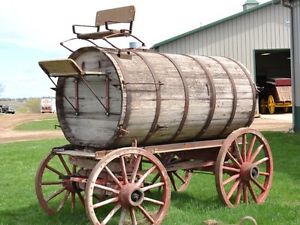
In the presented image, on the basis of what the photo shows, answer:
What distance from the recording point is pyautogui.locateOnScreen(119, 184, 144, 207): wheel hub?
5480 mm

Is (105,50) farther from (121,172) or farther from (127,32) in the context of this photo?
(121,172)

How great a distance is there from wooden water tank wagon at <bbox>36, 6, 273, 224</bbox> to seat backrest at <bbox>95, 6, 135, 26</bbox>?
0.02 m

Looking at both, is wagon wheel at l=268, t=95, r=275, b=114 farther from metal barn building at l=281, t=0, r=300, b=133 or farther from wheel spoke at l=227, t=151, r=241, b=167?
wheel spoke at l=227, t=151, r=241, b=167

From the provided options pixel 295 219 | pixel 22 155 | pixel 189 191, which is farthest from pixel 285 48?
pixel 295 219

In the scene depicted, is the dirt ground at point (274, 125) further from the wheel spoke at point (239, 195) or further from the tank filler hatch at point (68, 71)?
the tank filler hatch at point (68, 71)

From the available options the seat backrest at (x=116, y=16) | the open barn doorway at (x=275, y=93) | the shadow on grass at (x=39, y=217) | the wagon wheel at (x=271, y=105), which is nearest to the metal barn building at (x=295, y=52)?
the open barn doorway at (x=275, y=93)

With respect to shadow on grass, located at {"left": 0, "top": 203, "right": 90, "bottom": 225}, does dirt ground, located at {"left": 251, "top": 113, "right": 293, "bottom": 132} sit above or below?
above

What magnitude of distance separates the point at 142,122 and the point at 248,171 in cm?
192

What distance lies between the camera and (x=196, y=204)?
7.17 metres

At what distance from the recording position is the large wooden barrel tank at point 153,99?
5766mm

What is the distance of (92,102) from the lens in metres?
6.20

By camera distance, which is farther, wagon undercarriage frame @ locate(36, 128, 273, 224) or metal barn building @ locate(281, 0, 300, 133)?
metal barn building @ locate(281, 0, 300, 133)

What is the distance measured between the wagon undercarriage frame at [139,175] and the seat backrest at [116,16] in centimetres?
153

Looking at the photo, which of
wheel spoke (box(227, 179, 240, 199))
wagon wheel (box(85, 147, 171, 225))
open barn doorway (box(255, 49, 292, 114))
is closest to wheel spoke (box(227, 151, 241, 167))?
wheel spoke (box(227, 179, 240, 199))
